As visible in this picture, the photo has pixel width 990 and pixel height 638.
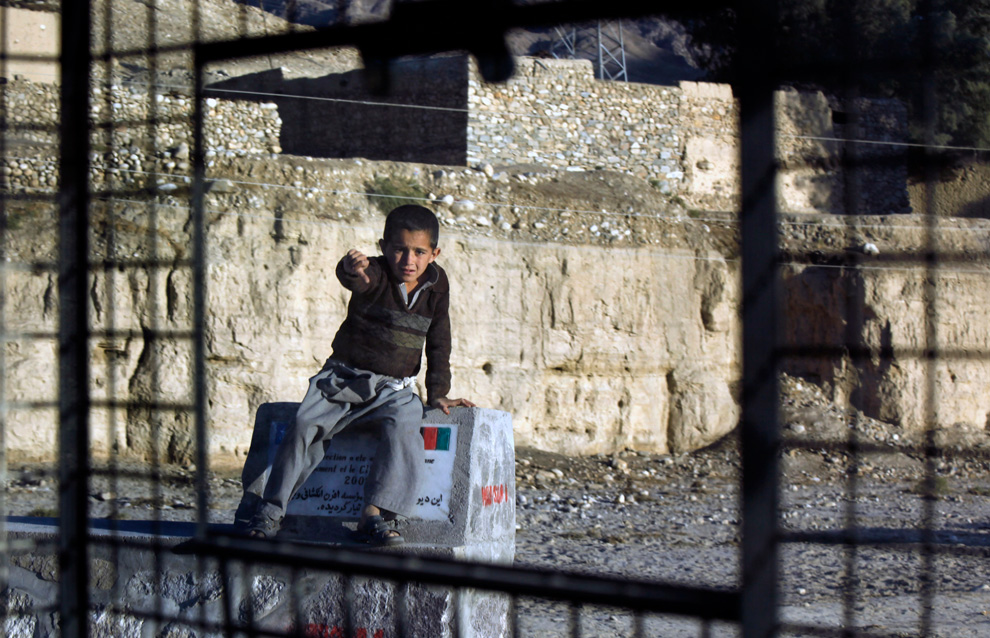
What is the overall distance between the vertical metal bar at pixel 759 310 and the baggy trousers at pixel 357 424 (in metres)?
2.23

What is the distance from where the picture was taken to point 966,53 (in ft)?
8.98

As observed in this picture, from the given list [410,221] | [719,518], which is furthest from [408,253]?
[719,518]

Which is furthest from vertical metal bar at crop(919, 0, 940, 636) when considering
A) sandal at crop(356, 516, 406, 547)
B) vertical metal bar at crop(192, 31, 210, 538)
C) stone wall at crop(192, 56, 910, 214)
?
stone wall at crop(192, 56, 910, 214)

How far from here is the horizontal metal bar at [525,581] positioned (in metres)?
1.73

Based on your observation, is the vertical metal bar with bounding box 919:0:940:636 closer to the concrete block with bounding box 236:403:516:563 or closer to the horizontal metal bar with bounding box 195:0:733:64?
the horizontal metal bar with bounding box 195:0:733:64

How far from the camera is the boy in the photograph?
148 inches

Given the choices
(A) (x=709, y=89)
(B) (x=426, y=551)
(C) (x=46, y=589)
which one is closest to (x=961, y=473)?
(A) (x=709, y=89)

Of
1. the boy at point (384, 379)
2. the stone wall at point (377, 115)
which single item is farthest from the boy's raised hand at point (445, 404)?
the stone wall at point (377, 115)

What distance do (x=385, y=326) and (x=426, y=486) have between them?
730 mm

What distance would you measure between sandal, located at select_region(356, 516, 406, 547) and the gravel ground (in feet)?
3.65

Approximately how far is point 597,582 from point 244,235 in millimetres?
10858

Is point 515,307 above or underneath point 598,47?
underneath

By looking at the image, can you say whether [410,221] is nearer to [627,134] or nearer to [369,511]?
[369,511]

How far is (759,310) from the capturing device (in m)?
1.72
